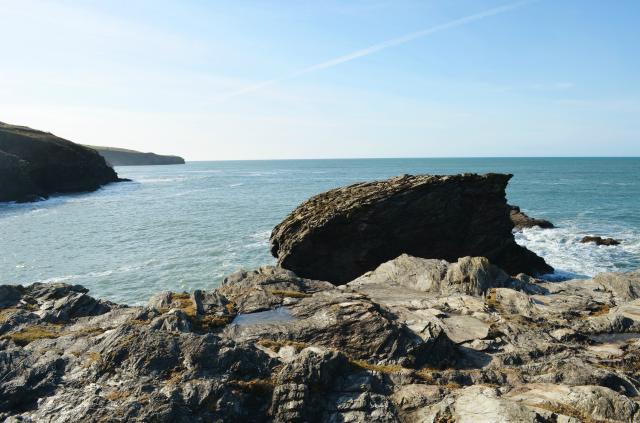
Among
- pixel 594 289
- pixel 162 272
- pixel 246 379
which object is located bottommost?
pixel 162 272

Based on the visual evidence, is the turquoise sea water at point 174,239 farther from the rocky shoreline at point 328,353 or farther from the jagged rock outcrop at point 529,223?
the rocky shoreline at point 328,353

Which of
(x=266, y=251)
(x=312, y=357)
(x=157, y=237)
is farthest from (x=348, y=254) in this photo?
(x=157, y=237)

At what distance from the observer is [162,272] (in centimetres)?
4003

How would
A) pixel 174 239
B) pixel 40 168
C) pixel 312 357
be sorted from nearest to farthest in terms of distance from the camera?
pixel 312 357 < pixel 174 239 < pixel 40 168

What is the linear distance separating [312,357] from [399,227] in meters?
28.4

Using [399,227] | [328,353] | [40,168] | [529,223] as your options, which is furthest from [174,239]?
[40,168]

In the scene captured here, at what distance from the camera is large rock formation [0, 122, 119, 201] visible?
Result: 9512 centimetres

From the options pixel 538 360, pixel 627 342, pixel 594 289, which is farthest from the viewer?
pixel 594 289

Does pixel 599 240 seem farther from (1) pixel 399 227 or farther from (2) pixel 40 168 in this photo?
(2) pixel 40 168

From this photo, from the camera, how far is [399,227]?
125 feet

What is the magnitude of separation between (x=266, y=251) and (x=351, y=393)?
39401 millimetres

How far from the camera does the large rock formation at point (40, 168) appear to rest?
9512cm

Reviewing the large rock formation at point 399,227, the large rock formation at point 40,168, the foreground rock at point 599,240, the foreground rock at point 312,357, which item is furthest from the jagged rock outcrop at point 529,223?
the large rock formation at point 40,168

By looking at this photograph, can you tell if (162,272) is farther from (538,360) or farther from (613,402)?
(613,402)
